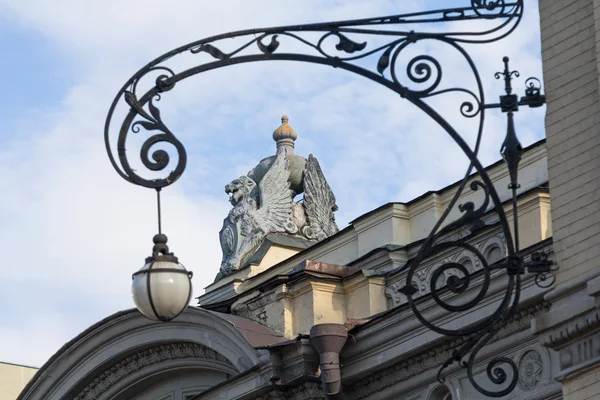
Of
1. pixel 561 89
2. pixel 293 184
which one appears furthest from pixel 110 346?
pixel 561 89

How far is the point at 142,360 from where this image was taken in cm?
2581

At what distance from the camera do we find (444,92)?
460 inches

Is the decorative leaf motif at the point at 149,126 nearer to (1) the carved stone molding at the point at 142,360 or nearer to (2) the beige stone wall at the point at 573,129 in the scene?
(2) the beige stone wall at the point at 573,129

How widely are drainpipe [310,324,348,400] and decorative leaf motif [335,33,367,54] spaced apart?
986cm

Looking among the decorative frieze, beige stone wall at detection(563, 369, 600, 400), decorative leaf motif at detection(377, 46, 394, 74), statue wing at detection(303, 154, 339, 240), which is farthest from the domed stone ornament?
statue wing at detection(303, 154, 339, 240)

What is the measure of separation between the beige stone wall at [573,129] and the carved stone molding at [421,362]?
578cm

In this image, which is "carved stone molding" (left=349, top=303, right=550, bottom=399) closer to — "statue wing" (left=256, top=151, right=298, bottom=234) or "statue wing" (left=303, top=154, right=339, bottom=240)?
"statue wing" (left=256, top=151, right=298, bottom=234)

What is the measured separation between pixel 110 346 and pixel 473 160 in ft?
50.0

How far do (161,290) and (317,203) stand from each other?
1821 centimetres

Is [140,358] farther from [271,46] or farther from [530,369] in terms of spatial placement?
[271,46]

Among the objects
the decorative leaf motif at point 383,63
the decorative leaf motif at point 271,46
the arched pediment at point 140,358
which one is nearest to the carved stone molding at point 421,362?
the arched pediment at point 140,358

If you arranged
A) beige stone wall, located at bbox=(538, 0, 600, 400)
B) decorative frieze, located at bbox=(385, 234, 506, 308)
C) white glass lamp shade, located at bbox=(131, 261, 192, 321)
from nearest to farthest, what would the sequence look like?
white glass lamp shade, located at bbox=(131, 261, 192, 321) < beige stone wall, located at bbox=(538, 0, 600, 400) < decorative frieze, located at bbox=(385, 234, 506, 308)

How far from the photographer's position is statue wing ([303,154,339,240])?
29234 mm

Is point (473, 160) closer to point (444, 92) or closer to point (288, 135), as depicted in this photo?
point (444, 92)
